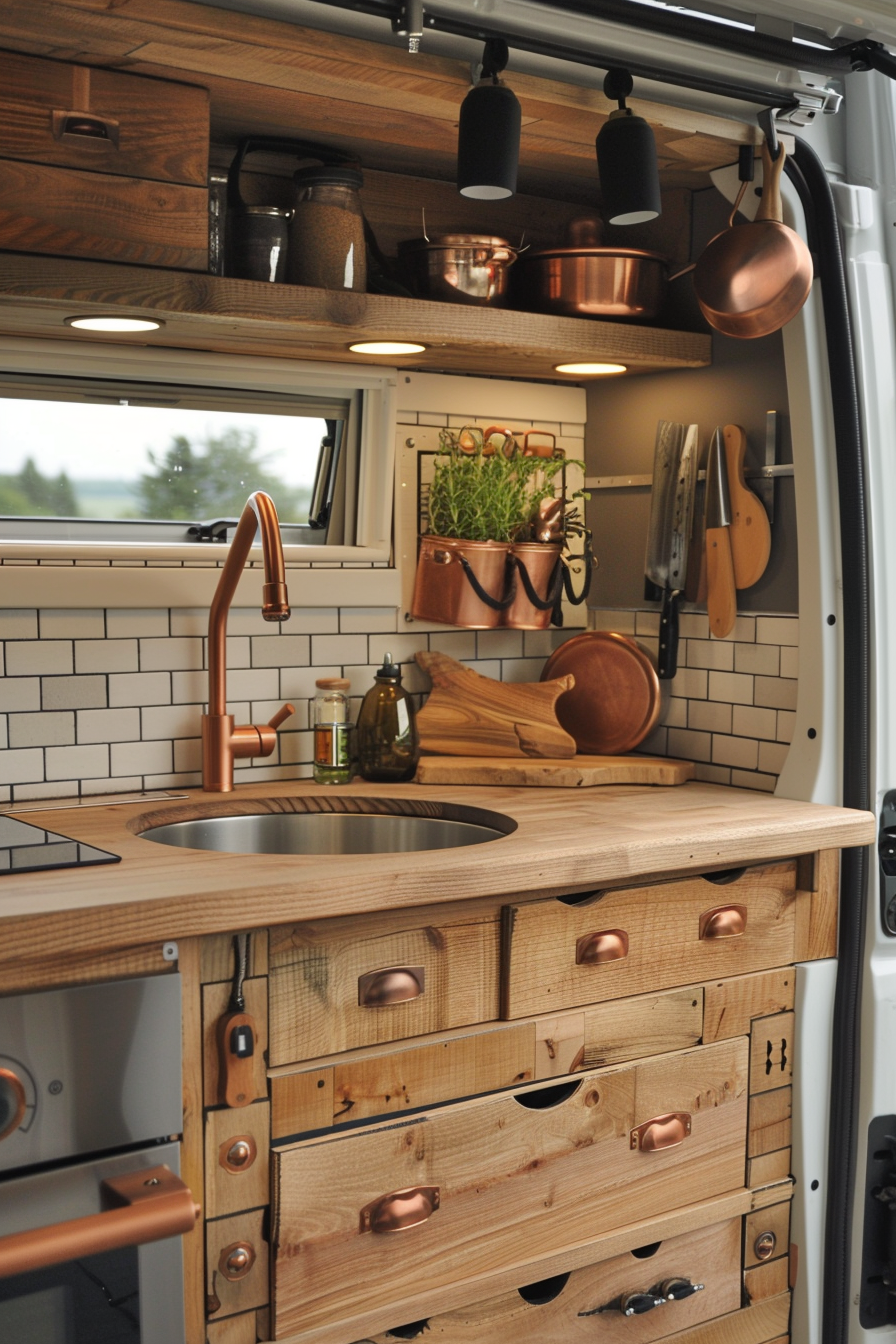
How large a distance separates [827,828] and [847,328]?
86 cm

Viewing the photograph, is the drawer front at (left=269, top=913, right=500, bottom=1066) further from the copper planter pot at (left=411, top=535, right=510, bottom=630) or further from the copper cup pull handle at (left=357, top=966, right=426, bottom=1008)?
the copper planter pot at (left=411, top=535, right=510, bottom=630)

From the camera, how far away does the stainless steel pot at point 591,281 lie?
2.45 metres

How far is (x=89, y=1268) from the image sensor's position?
1524mm

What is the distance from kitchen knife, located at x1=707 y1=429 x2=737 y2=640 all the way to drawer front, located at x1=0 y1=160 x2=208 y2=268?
3.45ft

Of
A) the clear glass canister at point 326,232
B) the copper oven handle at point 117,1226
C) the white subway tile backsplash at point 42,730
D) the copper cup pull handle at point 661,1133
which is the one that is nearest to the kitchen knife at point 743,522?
the clear glass canister at point 326,232

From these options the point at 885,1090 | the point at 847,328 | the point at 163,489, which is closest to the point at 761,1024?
the point at 885,1090

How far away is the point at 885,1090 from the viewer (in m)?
2.29

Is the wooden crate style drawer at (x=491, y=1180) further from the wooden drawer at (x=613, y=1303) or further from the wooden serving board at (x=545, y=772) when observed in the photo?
→ the wooden serving board at (x=545, y=772)

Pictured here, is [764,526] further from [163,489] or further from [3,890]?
[3,890]

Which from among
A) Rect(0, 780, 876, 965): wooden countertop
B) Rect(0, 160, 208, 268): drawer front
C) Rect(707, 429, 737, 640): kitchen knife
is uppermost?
Rect(0, 160, 208, 268): drawer front

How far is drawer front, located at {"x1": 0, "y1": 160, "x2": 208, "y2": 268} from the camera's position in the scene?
5.98 feet

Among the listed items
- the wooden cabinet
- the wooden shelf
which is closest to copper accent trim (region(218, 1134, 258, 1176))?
the wooden cabinet

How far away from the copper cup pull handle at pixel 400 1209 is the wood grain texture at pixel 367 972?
0.69ft

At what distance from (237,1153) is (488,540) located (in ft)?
4.42
